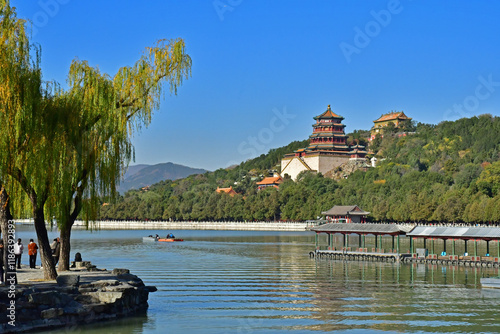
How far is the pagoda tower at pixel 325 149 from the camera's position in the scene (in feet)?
481

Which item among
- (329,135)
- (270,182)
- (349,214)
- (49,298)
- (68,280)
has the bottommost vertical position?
(49,298)

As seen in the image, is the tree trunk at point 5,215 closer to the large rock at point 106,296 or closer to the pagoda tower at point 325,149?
the large rock at point 106,296

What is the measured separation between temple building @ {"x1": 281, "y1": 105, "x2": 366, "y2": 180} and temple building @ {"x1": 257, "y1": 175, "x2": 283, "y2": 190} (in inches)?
151

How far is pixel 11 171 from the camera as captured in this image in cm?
2005

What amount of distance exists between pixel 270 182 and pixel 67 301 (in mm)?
129800

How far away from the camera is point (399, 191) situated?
343ft

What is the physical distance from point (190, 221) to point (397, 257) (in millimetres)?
91349

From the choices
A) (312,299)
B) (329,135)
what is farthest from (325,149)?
(312,299)

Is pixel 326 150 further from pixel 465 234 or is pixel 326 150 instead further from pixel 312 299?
pixel 312 299

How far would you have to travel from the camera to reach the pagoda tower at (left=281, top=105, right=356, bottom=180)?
146 m

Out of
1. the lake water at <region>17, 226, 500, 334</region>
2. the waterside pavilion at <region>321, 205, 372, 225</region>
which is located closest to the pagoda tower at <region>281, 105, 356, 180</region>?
the waterside pavilion at <region>321, 205, 372, 225</region>

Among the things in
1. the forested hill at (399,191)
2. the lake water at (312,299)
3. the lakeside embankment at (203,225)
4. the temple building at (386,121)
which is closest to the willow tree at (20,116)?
the lake water at (312,299)

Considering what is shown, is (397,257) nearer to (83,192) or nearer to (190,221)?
(83,192)

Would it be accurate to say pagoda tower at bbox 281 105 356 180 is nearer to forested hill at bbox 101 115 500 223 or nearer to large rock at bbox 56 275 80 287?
forested hill at bbox 101 115 500 223
